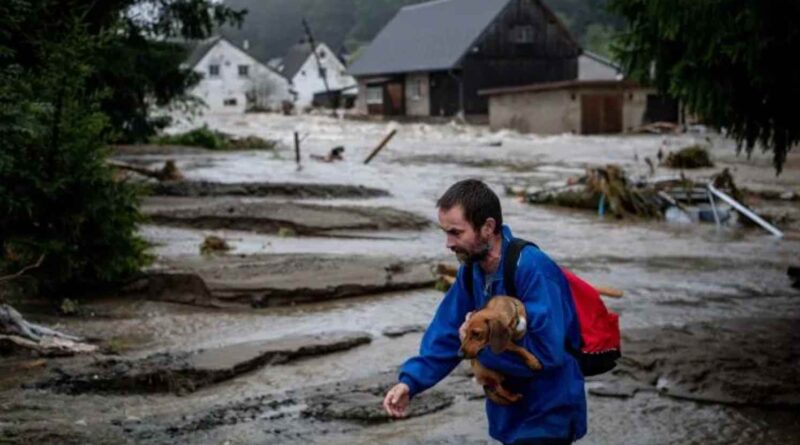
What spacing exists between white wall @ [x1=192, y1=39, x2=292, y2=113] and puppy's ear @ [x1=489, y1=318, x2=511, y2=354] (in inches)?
3795

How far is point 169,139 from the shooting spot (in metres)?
41.4

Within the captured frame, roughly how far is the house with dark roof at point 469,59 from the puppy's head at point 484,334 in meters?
65.2

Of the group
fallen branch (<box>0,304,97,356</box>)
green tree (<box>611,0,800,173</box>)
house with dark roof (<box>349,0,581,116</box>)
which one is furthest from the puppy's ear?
house with dark roof (<box>349,0,581,116</box>)

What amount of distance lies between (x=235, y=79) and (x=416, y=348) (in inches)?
3742

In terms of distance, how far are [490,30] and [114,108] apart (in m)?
45.7

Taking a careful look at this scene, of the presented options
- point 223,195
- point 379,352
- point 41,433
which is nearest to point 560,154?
point 223,195

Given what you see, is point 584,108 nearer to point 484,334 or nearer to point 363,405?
point 363,405

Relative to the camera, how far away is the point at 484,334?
385cm

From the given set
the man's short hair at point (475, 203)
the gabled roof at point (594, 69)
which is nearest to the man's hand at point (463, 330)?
the man's short hair at point (475, 203)

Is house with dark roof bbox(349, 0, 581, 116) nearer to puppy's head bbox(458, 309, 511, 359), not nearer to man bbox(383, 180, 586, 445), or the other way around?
man bbox(383, 180, 586, 445)

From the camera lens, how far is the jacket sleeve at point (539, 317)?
3885 mm

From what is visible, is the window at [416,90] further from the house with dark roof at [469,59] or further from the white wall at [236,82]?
the white wall at [236,82]

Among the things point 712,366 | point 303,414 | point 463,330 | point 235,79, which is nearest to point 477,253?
point 463,330

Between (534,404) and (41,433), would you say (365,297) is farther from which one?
(534,404)
